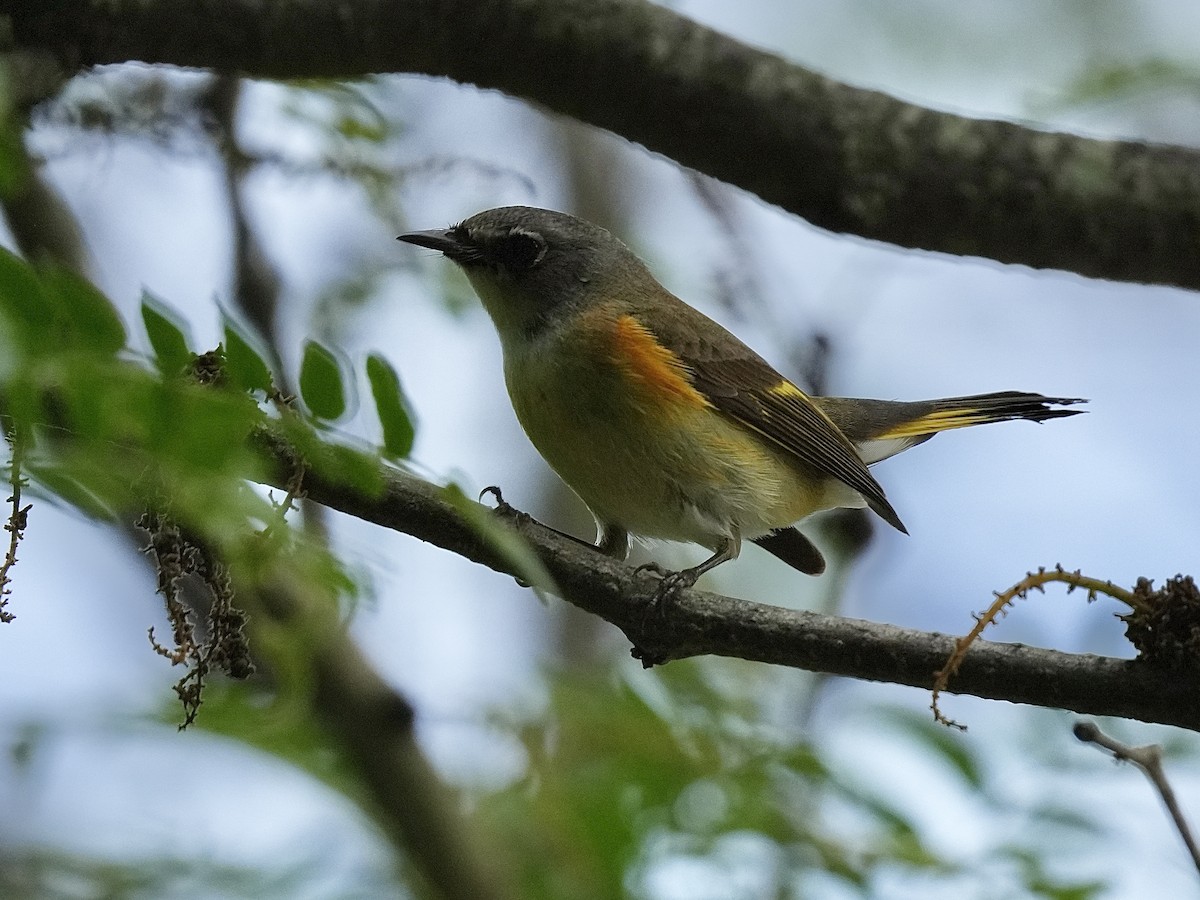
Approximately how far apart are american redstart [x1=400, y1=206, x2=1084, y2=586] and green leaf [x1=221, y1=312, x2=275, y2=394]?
2.14m

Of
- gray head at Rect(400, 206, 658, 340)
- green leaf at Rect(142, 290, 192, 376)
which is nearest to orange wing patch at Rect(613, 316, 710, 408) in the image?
gray head at Rect(400, 206, 658, 340)

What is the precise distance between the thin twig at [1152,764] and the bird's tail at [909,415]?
3.03 metres

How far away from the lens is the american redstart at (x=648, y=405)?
4.39m

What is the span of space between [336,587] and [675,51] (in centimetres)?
180

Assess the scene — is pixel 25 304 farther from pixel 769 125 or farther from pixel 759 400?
pixel 759 400

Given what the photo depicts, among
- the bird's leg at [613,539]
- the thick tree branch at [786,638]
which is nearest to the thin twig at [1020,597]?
the thick tree branch at [786,638]

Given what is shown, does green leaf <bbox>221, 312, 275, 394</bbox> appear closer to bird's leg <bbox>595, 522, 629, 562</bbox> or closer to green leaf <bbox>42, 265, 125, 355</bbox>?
green leaf <bbox>42, 265, 125, 355</bbox>

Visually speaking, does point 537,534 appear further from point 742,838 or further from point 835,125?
point 835,125

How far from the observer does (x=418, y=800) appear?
13.3 ft

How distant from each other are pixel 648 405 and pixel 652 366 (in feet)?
0.56

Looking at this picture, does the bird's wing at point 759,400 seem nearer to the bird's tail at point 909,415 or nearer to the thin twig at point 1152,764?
the bird's tail at point 909,415

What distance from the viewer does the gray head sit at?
4.75 metres

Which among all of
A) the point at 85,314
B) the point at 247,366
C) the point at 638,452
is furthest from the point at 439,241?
the point at 85,314

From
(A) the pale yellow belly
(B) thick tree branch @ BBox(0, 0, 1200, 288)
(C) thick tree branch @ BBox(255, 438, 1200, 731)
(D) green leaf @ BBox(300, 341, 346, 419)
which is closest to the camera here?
(D) green leaf @ BBox(300, 341, 346, 419)
